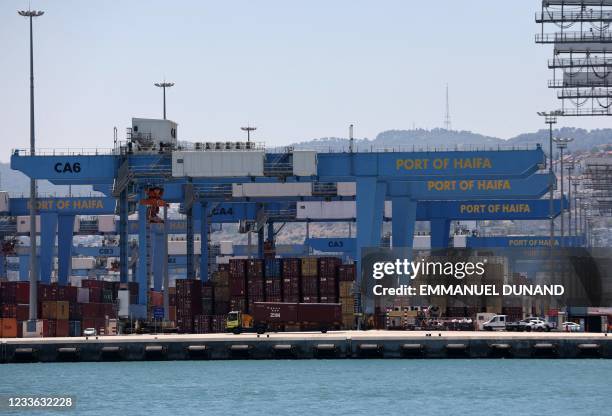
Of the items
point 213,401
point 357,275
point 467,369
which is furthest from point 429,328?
point 213,401

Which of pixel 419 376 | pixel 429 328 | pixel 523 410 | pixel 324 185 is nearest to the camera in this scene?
pixel 523 410

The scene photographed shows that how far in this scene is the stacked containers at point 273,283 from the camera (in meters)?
94.9

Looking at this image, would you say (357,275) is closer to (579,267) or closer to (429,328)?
(429,328)

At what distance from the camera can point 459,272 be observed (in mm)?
87500

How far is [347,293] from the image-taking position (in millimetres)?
94000

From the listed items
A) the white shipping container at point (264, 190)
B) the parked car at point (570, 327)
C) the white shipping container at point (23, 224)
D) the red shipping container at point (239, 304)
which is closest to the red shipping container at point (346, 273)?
the red shipping container at point (239, 304)

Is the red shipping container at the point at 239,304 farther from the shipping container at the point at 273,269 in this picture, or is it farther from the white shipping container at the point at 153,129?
the white shipping container at the point at 153,129

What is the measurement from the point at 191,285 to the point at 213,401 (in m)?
37.3

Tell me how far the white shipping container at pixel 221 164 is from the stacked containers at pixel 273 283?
348 inches

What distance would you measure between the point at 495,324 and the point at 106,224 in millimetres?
62987

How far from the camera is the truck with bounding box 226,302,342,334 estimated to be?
90438 millimetres

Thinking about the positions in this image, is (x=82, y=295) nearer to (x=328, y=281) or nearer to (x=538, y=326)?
(x=328, y=281)

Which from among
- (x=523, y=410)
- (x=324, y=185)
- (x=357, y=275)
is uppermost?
(x=324, y=185)

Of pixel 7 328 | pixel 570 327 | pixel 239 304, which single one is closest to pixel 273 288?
pixel 239 304
